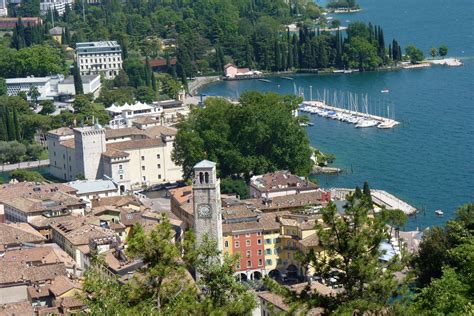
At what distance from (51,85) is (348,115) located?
17.4 metres

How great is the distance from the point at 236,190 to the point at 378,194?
489 cm

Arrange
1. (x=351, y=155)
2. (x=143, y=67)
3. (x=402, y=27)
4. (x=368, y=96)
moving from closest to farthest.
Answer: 1. (x=351, y=155)
2. (x=368, y=96)
3. (x=143, y=67)
4. (x=402, y=27)

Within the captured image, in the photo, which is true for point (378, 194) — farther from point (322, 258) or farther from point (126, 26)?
point (126, 26)

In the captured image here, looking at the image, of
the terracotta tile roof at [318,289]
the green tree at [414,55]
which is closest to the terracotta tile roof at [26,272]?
the terracotta tile roof at [318,289]

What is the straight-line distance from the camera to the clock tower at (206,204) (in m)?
25.2

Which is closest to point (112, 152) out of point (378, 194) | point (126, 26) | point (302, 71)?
point (378, 194)

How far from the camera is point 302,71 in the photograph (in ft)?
222

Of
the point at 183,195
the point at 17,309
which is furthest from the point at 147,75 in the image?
the point at 17,309

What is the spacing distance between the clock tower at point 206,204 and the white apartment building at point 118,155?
12.6 metres

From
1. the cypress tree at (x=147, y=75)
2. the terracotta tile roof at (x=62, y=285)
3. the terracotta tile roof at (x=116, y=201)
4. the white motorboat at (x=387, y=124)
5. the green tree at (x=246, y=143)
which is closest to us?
the terracotta tile roof at (x=62, y=285)

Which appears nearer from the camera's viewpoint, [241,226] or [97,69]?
Answer: [241,226]

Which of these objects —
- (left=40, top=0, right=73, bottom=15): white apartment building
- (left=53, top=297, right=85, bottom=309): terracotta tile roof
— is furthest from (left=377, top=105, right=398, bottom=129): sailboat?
(left=40, top=0, right=73, bottom=15): white apartment building

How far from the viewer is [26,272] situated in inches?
966

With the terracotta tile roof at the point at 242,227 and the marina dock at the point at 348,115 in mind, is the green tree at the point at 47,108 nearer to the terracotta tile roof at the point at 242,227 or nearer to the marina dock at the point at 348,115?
the marina dock at the point at 348,115
